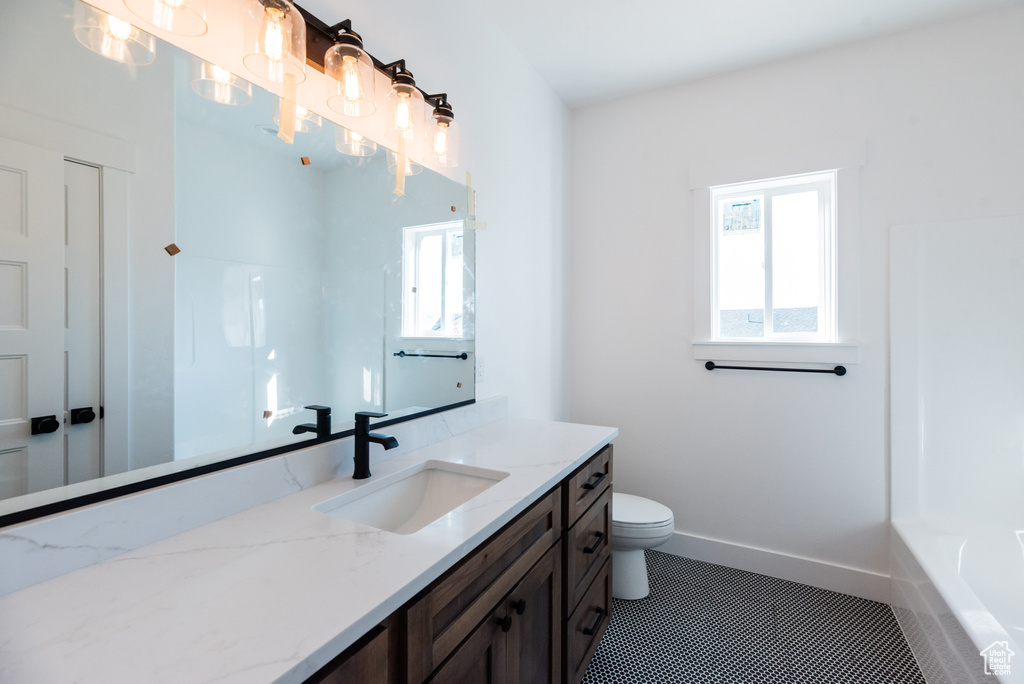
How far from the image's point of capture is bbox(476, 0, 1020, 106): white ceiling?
1.93 meters

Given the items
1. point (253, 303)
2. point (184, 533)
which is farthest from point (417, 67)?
point (184, 533)

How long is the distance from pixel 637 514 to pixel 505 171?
1647mm

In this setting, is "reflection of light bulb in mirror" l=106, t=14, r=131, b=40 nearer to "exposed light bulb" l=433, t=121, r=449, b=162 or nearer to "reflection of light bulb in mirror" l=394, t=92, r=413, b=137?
"reflection of light bulb in mirror" l=394, t=92, r=413, b=137

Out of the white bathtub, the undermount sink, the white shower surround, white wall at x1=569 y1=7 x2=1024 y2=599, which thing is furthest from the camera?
white wall at x1=569 y1=7 x2=1024 y2=599

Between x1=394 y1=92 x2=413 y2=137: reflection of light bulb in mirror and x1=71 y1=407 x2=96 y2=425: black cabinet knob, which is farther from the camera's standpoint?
x1=394 y1=92 x2=413 y2=137: reflection of light bulb in mirror

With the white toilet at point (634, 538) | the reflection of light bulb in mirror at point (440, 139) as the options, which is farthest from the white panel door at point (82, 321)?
the white toilet at point (634, 538)

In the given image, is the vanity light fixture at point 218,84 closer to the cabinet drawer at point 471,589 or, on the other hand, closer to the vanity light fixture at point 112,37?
the vanity light fixture at point 112,37

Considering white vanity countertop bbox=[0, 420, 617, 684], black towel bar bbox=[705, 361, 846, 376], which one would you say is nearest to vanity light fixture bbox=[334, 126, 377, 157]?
white vanity countertop bbox=[0, 420, 617, 684]

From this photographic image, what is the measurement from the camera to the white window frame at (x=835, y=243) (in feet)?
7.06

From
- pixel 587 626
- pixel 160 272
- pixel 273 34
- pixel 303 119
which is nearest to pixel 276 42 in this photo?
pixel 273 34

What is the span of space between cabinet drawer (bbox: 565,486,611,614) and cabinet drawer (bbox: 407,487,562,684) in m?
0.18

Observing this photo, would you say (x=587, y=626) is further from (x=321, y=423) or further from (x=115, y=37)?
(x=115, y=37)

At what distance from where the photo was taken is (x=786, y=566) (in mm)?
2307

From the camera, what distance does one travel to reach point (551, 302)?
262 cm
